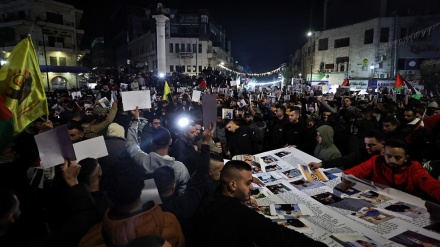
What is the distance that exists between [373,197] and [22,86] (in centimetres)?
482

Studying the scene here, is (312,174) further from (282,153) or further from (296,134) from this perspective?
(296,134)

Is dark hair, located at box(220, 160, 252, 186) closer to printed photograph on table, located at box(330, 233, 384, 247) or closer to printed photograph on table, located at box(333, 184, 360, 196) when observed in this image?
printed photograph on table, located at box(330, 233, 384, 247)

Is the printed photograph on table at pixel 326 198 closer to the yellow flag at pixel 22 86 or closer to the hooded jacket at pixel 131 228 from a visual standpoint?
the hooded jacket at pixel 131 228

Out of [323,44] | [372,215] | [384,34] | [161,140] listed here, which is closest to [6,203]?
[161,140]

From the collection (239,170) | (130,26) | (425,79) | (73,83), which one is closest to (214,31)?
(130,26)

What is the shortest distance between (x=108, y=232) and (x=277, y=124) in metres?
6.47

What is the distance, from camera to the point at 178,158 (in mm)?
5164

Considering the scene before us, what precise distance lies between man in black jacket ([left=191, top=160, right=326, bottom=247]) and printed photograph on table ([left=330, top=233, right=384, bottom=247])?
61cm

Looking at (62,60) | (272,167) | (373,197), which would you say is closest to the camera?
(373,197)

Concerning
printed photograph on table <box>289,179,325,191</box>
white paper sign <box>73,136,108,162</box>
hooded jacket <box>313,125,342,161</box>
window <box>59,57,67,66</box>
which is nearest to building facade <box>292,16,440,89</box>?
hooded jacket <box>313,125,342,161</box>

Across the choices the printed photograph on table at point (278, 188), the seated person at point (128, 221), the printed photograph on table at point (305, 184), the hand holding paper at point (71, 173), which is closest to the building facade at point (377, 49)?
the printed photograph on table at point (305, 184)

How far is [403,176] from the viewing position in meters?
3.80

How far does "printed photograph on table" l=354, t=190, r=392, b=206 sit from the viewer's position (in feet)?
11.4

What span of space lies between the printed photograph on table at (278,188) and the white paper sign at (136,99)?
3.97 m
